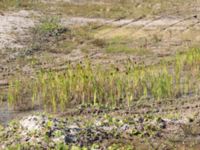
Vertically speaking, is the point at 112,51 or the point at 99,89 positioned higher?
the point at 112,51

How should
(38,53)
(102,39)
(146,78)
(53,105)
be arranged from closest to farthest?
(53,105)
(146,78)
(38,53)
(102,39)

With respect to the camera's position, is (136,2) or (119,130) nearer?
(119,130)

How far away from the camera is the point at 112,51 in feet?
58.9

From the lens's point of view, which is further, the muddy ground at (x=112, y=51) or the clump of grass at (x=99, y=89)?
the clump of grass at (x=99, y=89)

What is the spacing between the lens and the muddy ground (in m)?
9.85

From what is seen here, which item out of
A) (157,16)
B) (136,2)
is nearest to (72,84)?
(157,16)

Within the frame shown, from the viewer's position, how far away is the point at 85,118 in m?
11.2

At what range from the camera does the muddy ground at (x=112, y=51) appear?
9852mm

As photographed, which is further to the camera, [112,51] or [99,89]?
[112,51]

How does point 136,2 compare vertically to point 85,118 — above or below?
above

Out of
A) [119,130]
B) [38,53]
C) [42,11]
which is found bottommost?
[119,130]

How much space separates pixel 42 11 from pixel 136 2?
4167mm

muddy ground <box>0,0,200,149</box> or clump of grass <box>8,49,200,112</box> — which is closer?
muddy ground <box>0,0,200,149</box>

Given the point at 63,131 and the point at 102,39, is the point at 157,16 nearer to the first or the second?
the point at 102,39
